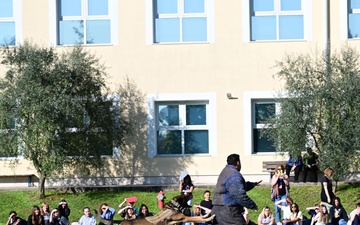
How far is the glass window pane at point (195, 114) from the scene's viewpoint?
31812 millimetres

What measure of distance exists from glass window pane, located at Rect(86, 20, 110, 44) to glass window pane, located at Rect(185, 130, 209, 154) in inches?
164

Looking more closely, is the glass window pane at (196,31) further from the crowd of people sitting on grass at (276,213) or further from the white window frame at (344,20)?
the crowd of people sitting on grass at (276,213)

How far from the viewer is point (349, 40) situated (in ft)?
102

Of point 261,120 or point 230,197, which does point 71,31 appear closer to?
point 261,120

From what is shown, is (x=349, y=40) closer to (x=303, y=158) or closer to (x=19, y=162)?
(x=303, y=158)

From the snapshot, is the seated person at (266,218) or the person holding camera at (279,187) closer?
the seated person at (266,218)

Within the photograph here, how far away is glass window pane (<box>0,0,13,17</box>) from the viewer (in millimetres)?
31984

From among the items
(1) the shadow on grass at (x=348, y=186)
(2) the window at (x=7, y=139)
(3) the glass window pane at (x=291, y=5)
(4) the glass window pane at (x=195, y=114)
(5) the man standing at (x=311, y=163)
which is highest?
(3) the glass window pane at (x=291, y=5)

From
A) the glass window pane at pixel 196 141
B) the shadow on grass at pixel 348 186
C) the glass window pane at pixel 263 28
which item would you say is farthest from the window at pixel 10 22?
the shadow on grass at pixel 348 186

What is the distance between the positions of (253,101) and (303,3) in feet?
12.0

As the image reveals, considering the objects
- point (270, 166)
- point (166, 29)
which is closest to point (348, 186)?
point (270, 166)

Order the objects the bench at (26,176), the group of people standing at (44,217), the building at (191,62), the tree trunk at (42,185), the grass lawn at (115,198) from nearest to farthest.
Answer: the group of people standing at (44,217) → the grass lawn at (115,198) → the tree trunk at (42,185) → the bench at (26,176) → the building at (191,62)

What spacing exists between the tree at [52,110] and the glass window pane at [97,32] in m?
1.43

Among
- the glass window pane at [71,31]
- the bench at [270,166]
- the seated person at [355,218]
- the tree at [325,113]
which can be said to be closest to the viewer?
the seated person at [355,218]
